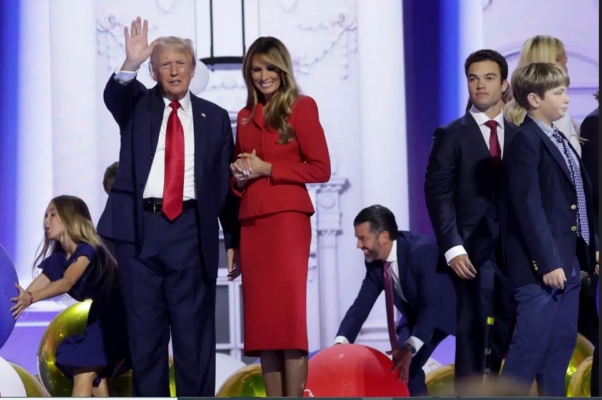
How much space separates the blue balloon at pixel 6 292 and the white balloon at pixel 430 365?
207cm

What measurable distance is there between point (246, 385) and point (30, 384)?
3.52ft

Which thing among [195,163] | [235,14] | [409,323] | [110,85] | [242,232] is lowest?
[409,323]

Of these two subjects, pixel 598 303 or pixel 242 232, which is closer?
pixel 242 232

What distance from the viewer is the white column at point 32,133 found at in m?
5.46

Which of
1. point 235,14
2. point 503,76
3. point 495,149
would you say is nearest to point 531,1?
point 503,76

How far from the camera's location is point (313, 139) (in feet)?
15.7

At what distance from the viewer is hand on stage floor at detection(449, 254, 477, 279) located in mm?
5172

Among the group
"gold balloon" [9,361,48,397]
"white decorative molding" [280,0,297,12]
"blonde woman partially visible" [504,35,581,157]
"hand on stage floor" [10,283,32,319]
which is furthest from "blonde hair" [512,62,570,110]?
"gold balloon" [9,361,48,397]

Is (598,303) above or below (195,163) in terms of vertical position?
below

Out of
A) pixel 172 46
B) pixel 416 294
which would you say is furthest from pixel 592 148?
pixel 172 46

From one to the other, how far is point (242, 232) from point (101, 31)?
142 centimetres

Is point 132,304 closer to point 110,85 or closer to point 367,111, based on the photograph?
point 110,85

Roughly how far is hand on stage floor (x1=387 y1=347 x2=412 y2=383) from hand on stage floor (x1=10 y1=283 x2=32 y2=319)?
5.99 ft

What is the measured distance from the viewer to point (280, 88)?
4.86m
